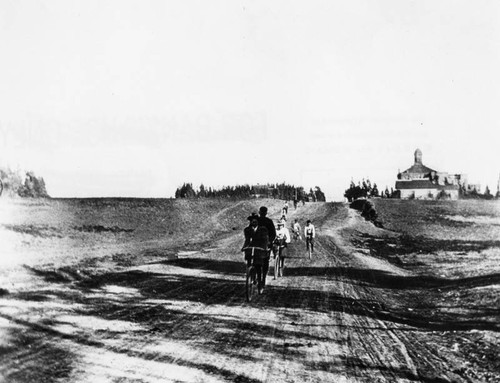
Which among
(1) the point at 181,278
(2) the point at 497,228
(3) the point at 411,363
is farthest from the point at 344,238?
(3) the point at 411,363

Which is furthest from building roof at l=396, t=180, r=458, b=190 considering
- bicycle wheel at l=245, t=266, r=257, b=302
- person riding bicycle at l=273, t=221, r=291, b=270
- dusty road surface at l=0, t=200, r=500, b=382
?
bicycle wheel at l=245, t=266, r=257, b=302

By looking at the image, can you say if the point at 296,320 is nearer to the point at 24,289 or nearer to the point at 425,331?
the point at 425,331

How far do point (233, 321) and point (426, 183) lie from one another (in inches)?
4717

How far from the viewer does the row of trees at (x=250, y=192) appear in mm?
93812

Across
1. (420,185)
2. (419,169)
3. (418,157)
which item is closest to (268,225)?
(420,185)

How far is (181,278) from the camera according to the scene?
58.4 feet

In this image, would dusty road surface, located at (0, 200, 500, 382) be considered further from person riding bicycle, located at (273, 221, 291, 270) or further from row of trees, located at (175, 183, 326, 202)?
row of trees, located at (175, 183, 326, 202)

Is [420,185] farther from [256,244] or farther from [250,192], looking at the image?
[256,244]

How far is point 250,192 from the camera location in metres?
A: 99.2

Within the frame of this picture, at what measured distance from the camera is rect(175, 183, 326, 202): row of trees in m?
93.8

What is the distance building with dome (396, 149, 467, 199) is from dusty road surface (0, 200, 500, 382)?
9508cm

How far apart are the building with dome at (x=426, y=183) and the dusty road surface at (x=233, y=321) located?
95081 mm

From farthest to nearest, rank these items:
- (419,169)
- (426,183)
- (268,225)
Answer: (419,169), (426,183), (268,225)

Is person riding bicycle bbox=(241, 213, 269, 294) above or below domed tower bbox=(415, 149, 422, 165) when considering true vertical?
below
